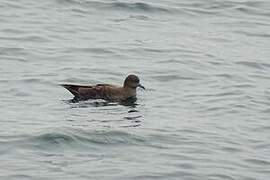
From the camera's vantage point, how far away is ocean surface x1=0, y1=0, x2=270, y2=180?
13.8m

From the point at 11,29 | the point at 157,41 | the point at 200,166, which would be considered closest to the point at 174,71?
the point at 157,41

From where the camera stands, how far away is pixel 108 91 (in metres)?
17.8

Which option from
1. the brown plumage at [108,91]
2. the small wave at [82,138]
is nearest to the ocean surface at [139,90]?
the small wave at [82,138]

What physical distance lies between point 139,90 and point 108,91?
1.28 m

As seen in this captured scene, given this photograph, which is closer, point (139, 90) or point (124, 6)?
point (139, 90)

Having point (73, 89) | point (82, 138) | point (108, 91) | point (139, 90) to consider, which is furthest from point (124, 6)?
point (82, 138)

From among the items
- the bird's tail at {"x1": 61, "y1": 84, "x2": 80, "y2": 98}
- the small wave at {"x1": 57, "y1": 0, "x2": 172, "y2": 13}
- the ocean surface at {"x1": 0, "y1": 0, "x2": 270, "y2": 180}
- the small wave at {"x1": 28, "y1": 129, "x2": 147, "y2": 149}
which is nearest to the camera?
the ocean surface at {"x1": 0, "y1": 0, "x2": 270, "y2": 180}

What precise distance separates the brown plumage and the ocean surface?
14 centimetres

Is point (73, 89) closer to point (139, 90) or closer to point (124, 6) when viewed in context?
point (139, 90)

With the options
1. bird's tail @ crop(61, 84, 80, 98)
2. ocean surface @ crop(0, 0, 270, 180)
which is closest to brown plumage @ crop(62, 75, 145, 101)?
bird's tail @ crop(61, 84, 80, 98)

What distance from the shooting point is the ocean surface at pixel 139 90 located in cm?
1380

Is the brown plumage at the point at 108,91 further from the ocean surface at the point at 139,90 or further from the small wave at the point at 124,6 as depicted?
the small wave at the point at 124,6

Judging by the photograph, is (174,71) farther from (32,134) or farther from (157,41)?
(32,134)

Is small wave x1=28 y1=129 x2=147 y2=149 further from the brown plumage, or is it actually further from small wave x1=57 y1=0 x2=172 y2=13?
small wave x1=57 y1=0 x2=172 y2=13
